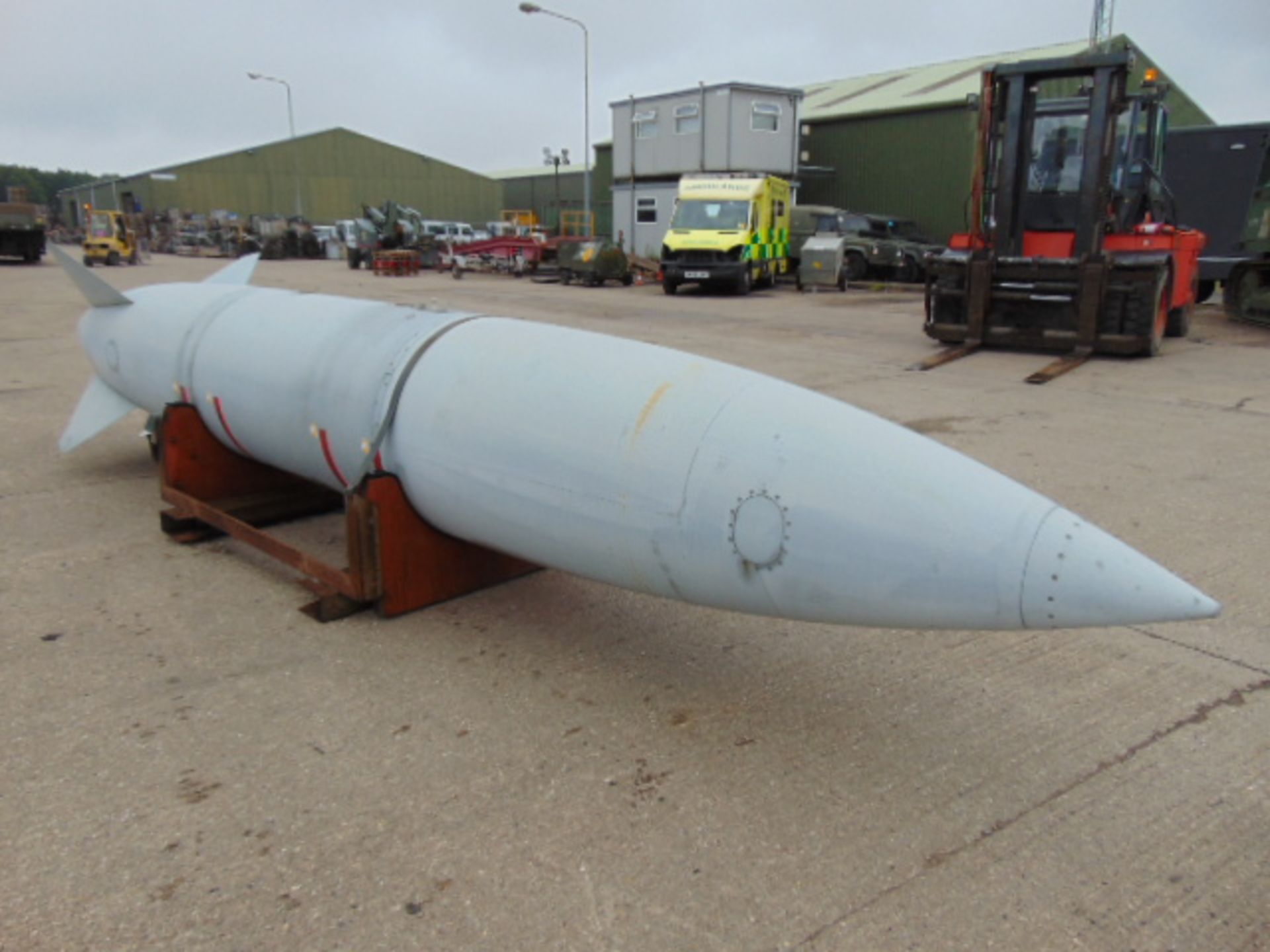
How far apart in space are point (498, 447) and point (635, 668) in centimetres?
81

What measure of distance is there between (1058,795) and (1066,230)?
28.9 ft

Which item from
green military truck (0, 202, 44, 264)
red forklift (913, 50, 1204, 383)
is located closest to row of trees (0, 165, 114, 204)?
green military truck (0, 202, 44, 264)

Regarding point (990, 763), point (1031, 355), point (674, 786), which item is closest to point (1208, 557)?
point (990, 763)

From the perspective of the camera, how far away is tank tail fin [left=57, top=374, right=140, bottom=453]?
4.55 metres

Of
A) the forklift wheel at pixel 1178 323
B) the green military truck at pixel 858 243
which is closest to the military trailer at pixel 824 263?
the green military truck at pixel 858 243

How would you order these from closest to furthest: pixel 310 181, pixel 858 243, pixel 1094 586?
pixel 1094 586 < pixel 858 243 < pixel 310 181

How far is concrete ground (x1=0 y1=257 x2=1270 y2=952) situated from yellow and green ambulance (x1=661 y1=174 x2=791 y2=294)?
1387 cm

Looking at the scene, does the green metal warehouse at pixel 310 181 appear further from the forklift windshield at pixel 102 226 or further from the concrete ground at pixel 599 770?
the concrete ground at pixel 599 770

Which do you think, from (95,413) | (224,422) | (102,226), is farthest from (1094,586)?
(102,226)

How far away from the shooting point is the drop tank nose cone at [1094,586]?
1771 mm

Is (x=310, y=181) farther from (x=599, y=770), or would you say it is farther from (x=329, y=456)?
(x=599, y=770)

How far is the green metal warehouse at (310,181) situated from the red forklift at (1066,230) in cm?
4267

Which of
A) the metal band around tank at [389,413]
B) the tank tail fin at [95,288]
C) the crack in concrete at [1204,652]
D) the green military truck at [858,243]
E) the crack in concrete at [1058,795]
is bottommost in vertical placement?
the crack in concrete at [1058,795]

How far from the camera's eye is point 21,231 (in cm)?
2412
